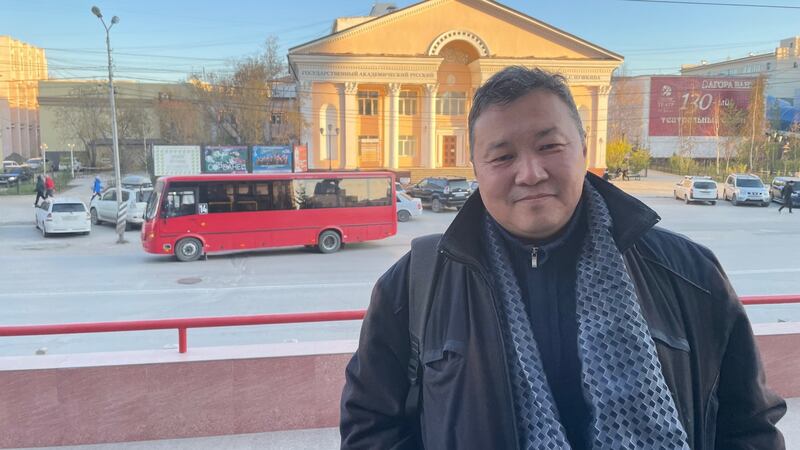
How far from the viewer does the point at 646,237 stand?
1.89m

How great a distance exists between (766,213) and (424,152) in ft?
87.2

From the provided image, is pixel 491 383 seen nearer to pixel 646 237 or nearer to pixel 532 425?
pixel 532 425

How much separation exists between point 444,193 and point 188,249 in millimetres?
16543

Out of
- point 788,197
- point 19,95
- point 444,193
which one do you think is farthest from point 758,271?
point 19,95

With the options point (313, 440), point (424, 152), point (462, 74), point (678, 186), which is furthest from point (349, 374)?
point (462, 74)

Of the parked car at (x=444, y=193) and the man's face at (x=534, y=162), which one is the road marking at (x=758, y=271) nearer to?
the man's face at (x=534, y=162)

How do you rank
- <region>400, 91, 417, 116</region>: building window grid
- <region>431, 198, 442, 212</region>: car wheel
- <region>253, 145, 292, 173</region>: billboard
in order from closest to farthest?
<region>431, 198, 442, 212</region>: car wheel, <region>253, 145, 292, 173</region>: billboard, <region>400, 91, 417, 116</region>: building window grid

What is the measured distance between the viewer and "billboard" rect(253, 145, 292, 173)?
1479 inches

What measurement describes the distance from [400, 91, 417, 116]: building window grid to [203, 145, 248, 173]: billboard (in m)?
18.5

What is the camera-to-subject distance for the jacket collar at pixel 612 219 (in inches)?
72.2

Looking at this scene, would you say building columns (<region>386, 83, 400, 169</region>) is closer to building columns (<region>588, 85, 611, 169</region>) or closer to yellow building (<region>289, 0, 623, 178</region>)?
yellow building (<region>289, 0, 623, 178</region>)

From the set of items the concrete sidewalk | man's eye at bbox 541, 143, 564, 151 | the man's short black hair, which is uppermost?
the man's short black hair

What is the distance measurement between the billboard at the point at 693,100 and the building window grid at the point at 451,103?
1191 inches

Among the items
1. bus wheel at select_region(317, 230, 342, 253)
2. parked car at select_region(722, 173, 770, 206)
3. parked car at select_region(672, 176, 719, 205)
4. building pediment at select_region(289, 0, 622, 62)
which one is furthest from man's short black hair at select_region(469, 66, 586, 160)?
building pediment at select_region(289, 0, 622, 62)
